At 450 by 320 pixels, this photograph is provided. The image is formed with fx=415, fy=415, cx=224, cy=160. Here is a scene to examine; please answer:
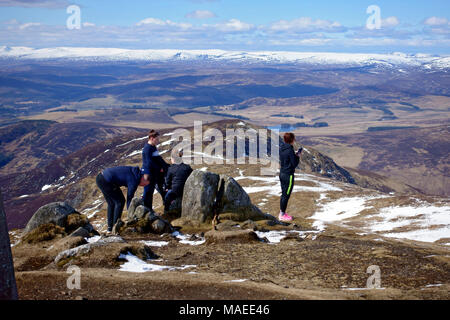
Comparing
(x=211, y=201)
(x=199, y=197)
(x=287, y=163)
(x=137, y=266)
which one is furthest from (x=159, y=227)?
(x=137, y=266)

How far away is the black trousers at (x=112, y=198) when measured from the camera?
24031 millimetres

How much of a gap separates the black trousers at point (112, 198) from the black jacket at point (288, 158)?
1006 centimetres

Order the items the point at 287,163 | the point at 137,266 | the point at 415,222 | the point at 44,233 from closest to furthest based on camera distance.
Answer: the point at 137,266 < the point at 287,163 < the point at 44,233 < the point at 415,222

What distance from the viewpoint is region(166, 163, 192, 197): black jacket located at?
3366 cm

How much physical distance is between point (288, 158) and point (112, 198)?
1091cm

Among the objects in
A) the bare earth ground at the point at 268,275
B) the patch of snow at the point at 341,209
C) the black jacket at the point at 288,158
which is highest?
the black jacket at the point at 288,158

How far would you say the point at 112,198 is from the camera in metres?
24.9

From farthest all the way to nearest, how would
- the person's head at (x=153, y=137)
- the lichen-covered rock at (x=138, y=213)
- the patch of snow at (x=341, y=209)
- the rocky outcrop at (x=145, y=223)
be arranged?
the patch of snow at (x=341, y=209), the lichen-covered rock at (x=138, y=213), the rocky outcrop at (x=145, y=223), the person's head at (x=153, y=137)

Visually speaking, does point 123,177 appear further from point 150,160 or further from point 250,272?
point 250,272

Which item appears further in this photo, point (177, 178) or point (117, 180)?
point (177, 178)

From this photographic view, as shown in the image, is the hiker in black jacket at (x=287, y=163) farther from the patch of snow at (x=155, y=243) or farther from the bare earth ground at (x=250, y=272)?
the patch of snow at (x=155, y=243)

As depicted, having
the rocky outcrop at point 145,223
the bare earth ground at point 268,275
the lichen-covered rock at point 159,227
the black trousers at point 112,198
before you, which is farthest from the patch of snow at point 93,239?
the lichen-covered rock at point 159,227

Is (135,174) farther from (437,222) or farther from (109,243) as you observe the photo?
(437,222)

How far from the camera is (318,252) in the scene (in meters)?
21.2
